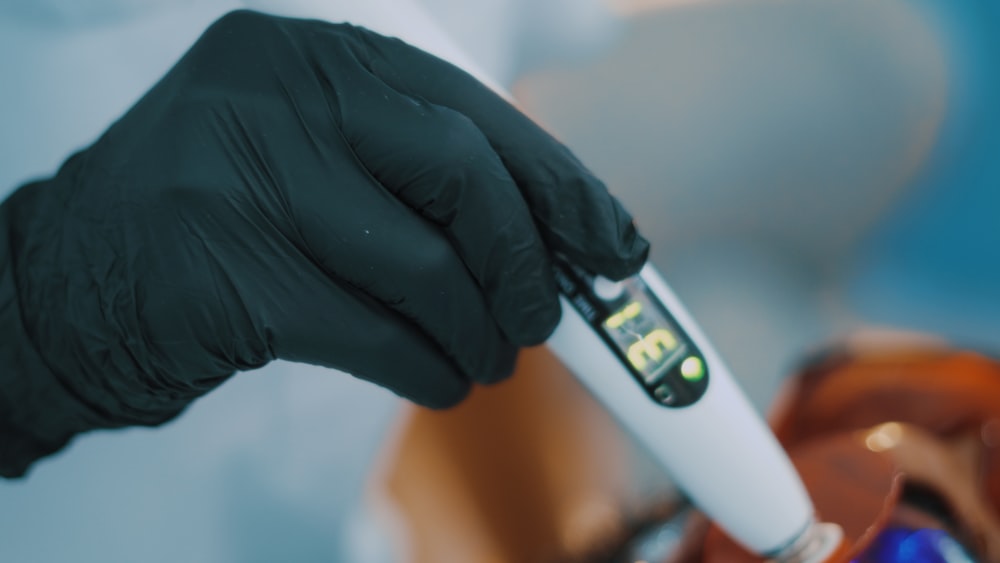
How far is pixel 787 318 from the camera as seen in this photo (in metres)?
1.16

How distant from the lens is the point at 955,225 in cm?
98

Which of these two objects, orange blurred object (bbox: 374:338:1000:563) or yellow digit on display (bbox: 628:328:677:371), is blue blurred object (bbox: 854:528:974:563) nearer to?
orange blurred object (bbox: 374:338:1000:563)

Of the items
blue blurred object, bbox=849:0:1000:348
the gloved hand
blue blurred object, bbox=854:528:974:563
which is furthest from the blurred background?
blue blurred object, bbox=854:528:974:563

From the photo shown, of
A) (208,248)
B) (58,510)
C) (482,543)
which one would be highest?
(208,248)

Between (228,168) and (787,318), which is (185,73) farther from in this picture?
(787,318)

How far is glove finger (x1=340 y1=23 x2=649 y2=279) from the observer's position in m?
0.53

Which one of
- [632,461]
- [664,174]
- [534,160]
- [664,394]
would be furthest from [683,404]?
[632,461]

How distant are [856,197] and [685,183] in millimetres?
208

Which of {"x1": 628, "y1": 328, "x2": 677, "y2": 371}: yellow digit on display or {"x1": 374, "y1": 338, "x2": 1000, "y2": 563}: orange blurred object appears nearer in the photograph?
{"x1": 628, "y1": 328, "x2": 677, "y2": 371}: yellow digit on display

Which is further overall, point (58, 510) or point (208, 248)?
point (58, 510)

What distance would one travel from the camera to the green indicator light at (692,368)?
58 cm

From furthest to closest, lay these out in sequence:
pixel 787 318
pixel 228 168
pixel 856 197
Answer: pixel 787 318
pixel 856 197
pixel 228 168

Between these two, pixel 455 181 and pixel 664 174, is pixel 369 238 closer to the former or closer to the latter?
pixel 455 181

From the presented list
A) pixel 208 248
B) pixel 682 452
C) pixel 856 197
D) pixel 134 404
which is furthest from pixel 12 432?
pixel 856 197
